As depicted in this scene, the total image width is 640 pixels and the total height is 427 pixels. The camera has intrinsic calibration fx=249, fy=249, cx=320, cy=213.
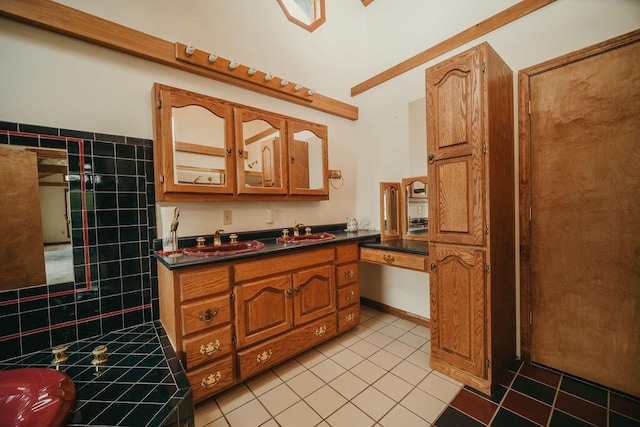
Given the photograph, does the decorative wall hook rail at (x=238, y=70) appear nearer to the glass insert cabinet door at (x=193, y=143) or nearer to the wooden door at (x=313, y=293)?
the glass insert cabinet door at (x=193, y=143)

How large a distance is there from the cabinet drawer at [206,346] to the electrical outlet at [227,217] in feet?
2.86

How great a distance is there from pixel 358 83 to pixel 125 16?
2.22m

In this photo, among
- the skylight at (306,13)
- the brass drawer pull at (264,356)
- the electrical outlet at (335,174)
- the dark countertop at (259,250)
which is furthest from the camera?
the electrical outlet at (335,174)

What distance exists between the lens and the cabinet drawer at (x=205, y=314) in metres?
1.38

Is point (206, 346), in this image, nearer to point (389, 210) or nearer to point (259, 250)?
point (259, 250)

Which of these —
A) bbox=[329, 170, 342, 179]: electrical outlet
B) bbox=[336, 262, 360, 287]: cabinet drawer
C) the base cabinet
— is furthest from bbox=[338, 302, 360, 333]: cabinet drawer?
bbox=[329, 170, 342, 179]: electrical outlet

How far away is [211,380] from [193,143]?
1.58 m

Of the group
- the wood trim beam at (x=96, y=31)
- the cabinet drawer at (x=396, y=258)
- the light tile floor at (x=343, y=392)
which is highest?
the wood trim beam at (x=96, y=31)

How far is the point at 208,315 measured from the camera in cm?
146

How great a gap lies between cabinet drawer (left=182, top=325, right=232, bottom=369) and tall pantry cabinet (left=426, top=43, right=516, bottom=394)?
1397mm

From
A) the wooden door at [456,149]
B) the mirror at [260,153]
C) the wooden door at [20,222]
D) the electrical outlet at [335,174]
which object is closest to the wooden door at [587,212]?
the wooden door at [456,149]

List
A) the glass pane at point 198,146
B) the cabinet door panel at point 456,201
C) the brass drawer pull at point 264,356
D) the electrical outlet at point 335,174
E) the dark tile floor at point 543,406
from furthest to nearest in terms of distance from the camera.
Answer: the electrical outlet at point 335,174
the glass pane at point 198,146
the brass drawer pull at point 264,356
the cabinet door panel at point 456,201
the dark tile floor at point 543,406

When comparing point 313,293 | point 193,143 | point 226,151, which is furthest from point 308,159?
point 313,293

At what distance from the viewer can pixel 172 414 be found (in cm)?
98
